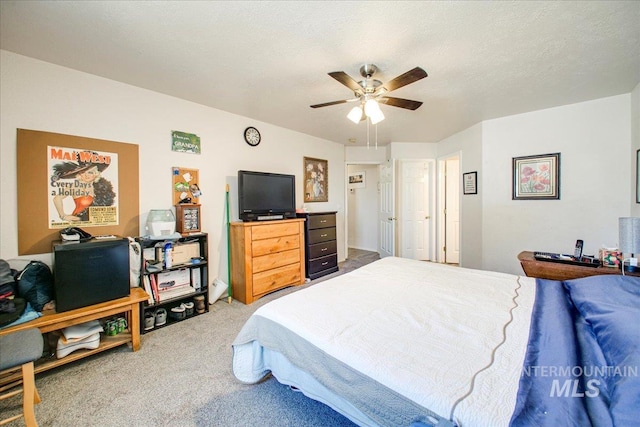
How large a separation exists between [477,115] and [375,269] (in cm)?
265

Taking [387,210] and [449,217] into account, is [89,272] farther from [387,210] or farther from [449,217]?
[449,217]

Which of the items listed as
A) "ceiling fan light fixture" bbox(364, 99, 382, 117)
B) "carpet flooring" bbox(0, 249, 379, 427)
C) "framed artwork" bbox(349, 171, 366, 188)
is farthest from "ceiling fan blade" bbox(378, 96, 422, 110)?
"framed artwork" bbox(349, 171, 366, 188)

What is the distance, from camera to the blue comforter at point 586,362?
70 centimetres

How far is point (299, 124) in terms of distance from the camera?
12.1ft

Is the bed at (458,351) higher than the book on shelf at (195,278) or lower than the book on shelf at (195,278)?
higher

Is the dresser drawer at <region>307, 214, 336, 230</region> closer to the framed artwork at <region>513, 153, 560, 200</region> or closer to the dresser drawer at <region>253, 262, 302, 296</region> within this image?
the dresser drawer at <region>253, 262, 302, 296</region>

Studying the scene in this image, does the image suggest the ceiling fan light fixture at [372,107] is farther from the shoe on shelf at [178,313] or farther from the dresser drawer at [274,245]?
the shoe on shelf at [178,313]

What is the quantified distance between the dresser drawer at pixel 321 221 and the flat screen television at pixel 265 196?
0.34 meters

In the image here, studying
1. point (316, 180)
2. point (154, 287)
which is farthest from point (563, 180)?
point (154, 287)

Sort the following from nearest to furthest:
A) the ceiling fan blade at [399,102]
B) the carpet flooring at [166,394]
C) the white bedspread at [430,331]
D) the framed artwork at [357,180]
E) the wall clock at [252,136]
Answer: the white bedspread at [430,331], the carpet flooring at [166,394], the ceiling fan blade at [399,102], the wall clock at [252,136], the framed artwork at [357,180]

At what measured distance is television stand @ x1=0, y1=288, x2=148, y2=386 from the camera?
165cm

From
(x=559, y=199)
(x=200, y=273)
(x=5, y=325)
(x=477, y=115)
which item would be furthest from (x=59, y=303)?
(x=559, y=199)

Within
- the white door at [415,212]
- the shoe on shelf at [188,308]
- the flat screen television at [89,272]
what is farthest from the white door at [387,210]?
the flat screen television at [89,272]

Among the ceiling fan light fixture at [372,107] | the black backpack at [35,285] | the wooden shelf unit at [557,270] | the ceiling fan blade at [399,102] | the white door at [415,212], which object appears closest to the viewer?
the black backpack at [35,285]
